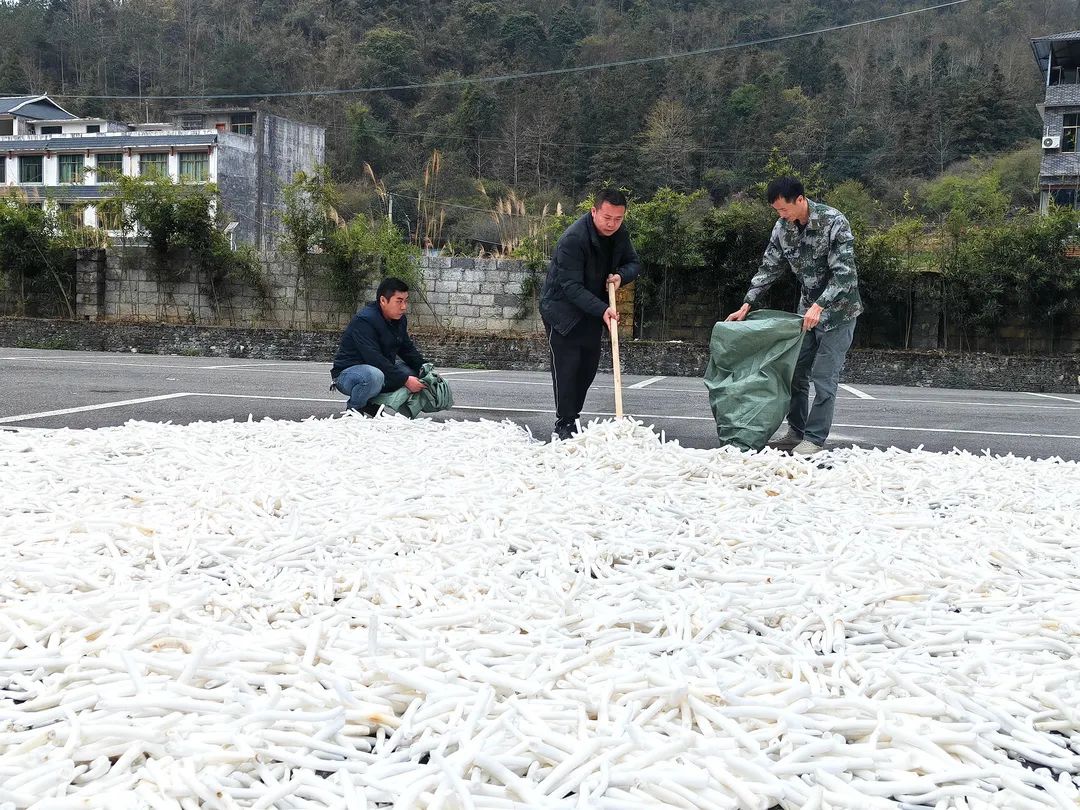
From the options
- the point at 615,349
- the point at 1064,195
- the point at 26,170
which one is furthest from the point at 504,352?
the point at 26,170

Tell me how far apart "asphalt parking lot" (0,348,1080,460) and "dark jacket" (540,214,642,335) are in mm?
926

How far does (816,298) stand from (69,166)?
1449 inches

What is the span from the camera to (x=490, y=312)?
639 inches

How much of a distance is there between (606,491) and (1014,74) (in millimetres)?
47301

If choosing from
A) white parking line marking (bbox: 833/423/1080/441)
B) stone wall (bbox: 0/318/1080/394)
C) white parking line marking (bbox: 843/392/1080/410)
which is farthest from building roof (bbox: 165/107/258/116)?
white parking line marking (bbox: 833/423/1080/441)

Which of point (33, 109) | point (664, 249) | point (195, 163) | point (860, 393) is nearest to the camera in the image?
point (860, 393)

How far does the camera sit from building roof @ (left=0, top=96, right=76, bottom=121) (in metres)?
39.1

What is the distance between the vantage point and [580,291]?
195 inches

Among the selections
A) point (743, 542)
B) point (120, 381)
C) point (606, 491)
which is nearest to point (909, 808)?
point (743, 542)

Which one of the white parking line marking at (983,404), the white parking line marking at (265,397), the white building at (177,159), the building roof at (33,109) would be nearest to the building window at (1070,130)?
the white parking line marking at (983,404)

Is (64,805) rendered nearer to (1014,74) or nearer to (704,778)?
(704,778)

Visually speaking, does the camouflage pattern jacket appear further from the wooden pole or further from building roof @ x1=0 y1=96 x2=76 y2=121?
building roof @ x1=0 y1=96 x2=76 y2=121

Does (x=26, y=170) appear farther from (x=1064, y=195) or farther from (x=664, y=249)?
(x=1064, y=195)

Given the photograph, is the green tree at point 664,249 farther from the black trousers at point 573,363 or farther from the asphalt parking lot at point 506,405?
the black trousers at point 573,363
